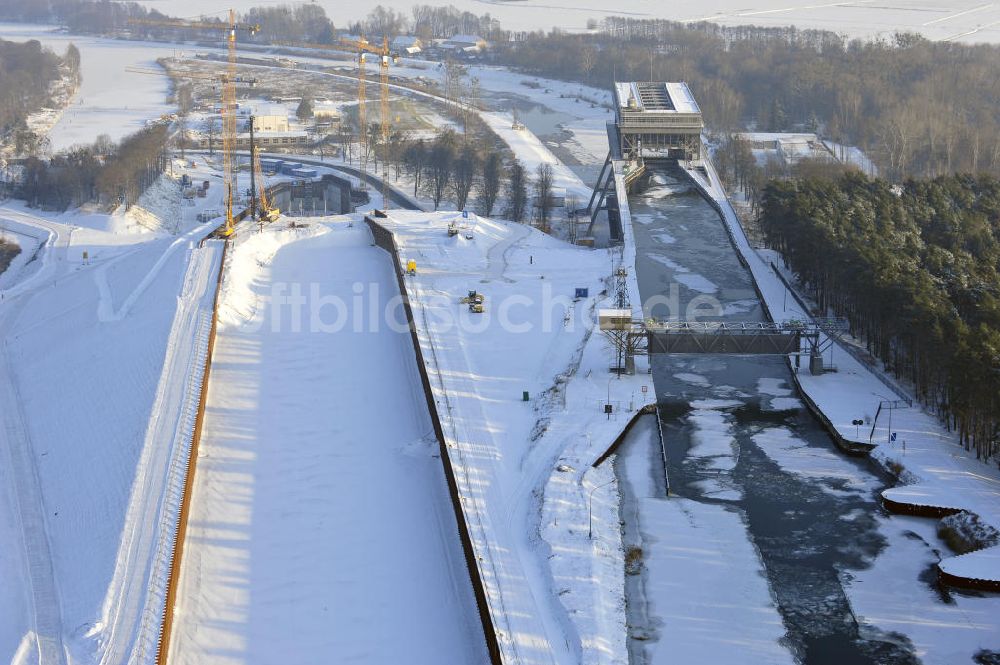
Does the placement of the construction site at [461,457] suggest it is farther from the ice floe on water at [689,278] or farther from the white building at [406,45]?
the white building at [406,45]

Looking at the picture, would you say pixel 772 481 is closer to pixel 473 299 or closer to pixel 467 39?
pixel 473 299

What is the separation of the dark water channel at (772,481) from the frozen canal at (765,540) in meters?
0.03

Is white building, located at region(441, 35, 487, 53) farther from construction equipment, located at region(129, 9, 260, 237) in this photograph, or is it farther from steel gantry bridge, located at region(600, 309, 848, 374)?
steel gantry bridge, located at region(600, 309, 848, 374)

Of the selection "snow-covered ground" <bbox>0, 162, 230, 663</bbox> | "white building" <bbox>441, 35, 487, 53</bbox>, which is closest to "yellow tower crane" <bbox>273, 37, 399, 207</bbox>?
"white building" <bbox>441, 35, 487, 53</bbox>

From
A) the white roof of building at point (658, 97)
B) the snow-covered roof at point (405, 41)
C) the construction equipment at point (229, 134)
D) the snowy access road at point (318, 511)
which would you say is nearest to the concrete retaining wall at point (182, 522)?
the snowy access road at point (318, 511)

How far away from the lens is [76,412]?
24062 mm

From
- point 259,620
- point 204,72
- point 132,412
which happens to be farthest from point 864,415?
point 204,72

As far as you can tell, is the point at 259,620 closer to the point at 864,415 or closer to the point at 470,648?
the point at 470,648

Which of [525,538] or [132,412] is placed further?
[132,412]

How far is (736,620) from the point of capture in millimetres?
16281

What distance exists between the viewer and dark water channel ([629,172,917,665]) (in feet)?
53.1

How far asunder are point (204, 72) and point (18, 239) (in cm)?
5406

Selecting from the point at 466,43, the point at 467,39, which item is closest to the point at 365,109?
the point at 466,43

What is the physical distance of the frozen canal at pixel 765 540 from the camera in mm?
15781
